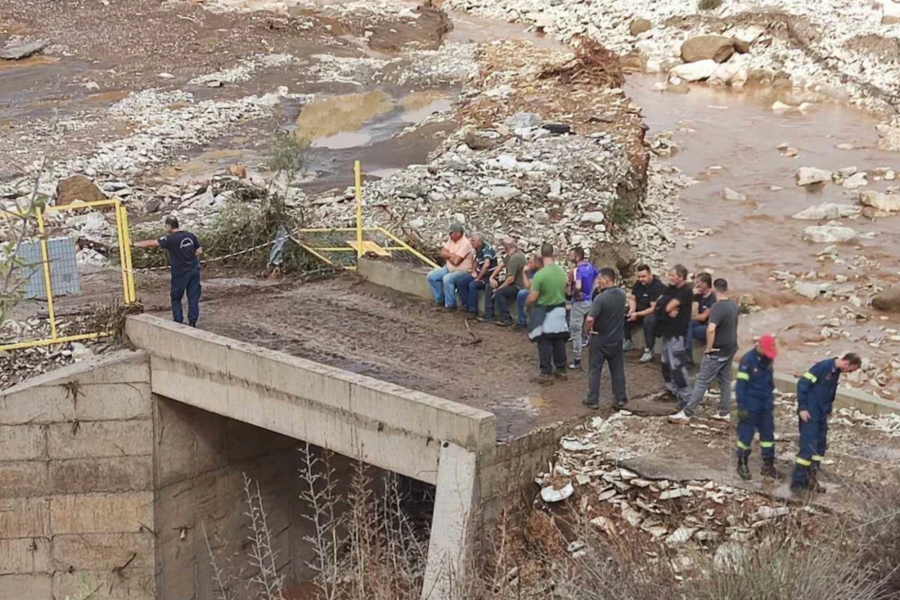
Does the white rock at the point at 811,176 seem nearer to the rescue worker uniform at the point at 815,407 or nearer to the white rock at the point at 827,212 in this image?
the white rock at the point at 827,212

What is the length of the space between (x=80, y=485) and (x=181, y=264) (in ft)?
8.36

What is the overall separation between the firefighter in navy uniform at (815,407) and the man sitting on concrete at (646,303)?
2458mm

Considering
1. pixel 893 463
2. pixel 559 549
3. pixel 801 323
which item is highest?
pixel 893 463

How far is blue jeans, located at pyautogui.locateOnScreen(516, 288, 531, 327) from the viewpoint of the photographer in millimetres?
11625

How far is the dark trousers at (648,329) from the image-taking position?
35.3 feet

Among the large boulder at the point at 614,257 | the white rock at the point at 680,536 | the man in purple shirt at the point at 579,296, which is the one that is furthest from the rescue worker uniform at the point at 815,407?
the large boulder at the point at 614,257

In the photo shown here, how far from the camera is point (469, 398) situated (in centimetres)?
1030

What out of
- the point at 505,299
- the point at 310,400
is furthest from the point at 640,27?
the point at 310,400

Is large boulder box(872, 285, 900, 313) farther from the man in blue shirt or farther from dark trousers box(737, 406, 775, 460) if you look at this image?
the man in blue shirt

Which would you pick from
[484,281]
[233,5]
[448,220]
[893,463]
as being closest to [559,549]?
[893,463]

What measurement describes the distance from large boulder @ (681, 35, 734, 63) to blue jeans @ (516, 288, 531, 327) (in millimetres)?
24873

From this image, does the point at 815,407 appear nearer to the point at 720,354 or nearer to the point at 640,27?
the point at 720,354

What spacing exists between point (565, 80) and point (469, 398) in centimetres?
1974

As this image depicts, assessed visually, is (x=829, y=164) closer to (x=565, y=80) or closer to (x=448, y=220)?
(x=565, y=80)
